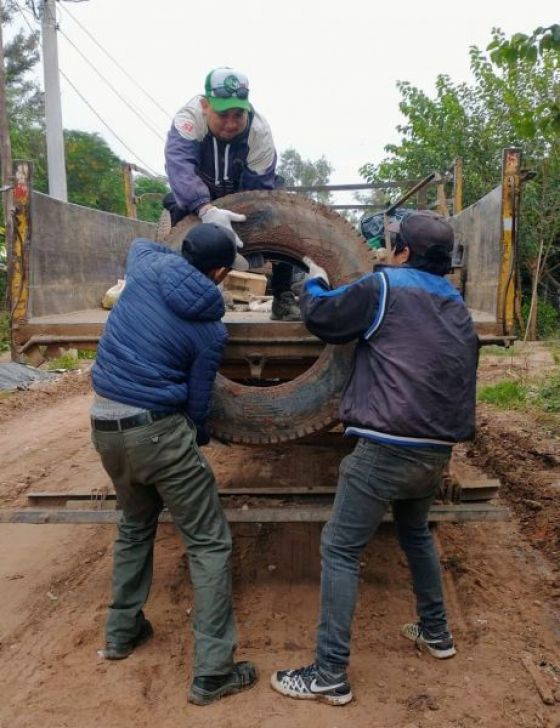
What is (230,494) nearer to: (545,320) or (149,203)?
(545,320)

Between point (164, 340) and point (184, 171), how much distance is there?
108cm

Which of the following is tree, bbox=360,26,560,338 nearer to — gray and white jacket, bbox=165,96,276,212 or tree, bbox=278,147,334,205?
gray and white jacket, bbox=165,96,276,212

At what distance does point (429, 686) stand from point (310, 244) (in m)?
1.96

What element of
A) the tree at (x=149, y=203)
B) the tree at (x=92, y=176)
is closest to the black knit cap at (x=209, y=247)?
the tree at (x=149, y=203)

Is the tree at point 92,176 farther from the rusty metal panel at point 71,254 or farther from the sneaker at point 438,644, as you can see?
the sneaker at point 438,644

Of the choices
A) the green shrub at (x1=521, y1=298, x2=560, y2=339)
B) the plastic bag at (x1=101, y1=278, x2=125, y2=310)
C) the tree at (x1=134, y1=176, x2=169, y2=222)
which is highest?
the tree at (x1=134, y1=176, x2=169, y2=222)

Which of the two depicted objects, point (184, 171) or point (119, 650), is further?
point (184, 171)

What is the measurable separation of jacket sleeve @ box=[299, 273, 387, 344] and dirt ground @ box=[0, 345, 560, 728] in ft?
4.72

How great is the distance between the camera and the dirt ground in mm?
2613

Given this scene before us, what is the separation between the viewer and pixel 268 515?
319 centimetres

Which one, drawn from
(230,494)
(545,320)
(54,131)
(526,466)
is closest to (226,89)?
(230,494)

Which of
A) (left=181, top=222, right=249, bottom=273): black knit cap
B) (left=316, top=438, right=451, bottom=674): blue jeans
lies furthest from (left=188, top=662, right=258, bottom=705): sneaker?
(left=181, top=222, right=249, bottom=273): black knit cap

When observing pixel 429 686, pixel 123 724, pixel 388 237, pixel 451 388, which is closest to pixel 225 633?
pixel 123 724

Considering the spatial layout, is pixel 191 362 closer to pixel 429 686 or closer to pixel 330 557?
pixel 330 557
